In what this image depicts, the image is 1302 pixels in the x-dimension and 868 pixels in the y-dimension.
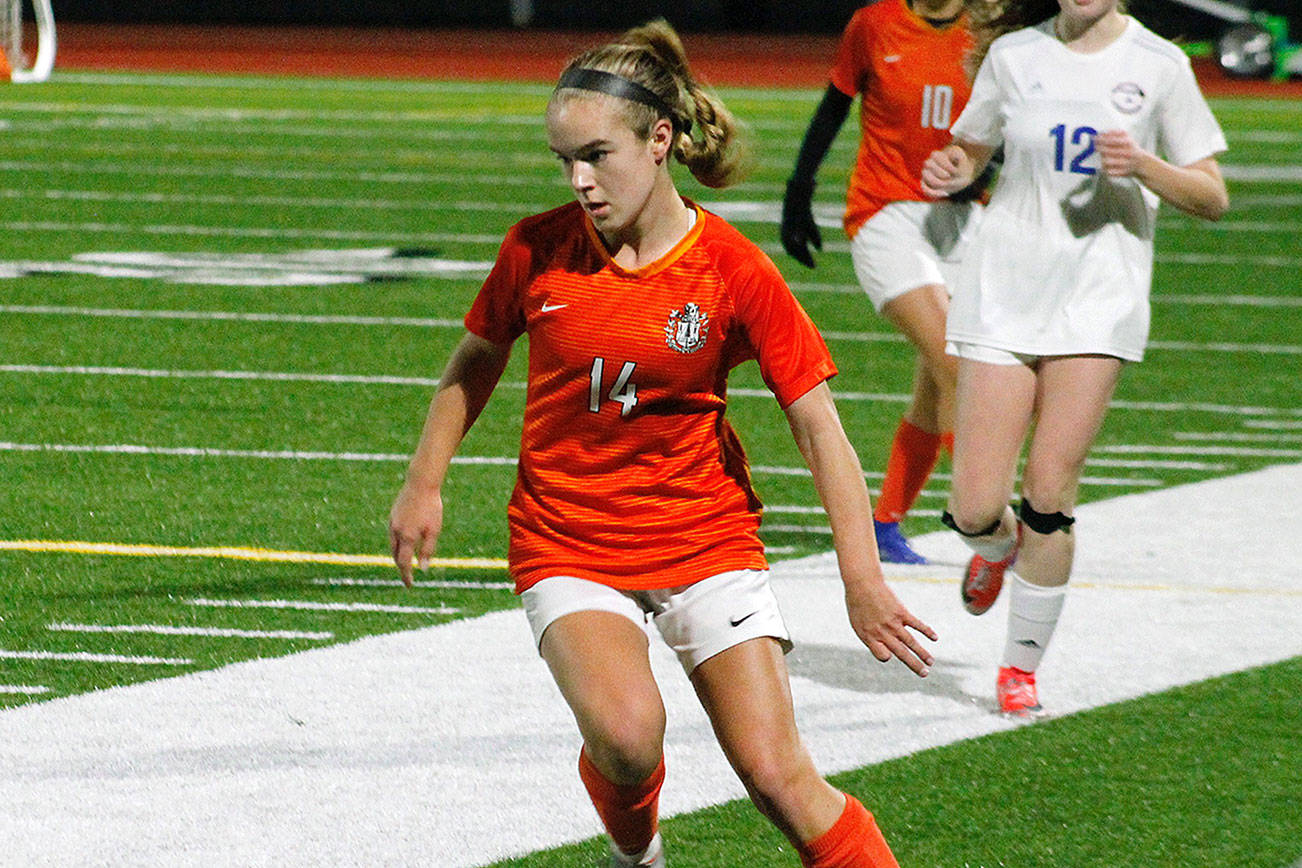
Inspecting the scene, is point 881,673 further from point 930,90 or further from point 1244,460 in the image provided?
point 1244,460

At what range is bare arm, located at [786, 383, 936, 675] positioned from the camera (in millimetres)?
3967

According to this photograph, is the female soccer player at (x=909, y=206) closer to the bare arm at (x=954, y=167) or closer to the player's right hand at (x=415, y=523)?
the bare arm at (x=954, y=167)

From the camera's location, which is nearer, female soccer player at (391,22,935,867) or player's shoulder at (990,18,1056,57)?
female soccer player at (391,22,935,867)

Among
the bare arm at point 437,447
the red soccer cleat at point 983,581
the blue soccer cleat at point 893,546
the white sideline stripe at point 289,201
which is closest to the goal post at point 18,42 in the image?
the white sideline stripe at point 289,201

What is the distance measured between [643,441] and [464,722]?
1.75 metres

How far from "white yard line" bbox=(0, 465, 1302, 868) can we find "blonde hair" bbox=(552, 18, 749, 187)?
4.72 ft

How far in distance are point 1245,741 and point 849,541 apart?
7.01 feet

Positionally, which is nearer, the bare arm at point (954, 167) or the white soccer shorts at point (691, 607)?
the white soccer shorts at point (691, 607)

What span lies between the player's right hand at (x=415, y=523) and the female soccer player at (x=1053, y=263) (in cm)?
202

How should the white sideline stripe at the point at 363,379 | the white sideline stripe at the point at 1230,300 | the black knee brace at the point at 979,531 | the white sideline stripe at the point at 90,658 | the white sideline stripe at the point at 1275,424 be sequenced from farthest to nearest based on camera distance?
1. the white sideline stripe at the point at 1230,300
2. the white sideline stripe at the point at 363,379
3. the white sideline stripe at the point at 1275,424
4. the white sideline stripe at the point at 90,658
5. the black knee brace at the point at 979,531

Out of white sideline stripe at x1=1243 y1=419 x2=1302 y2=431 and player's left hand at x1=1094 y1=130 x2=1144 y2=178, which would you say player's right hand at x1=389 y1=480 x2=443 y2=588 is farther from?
white sideline stripe at x1=1243 y1=419 x2=1302 y2=431

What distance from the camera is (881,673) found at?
256 inches

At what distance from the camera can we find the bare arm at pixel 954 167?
6.08 meters

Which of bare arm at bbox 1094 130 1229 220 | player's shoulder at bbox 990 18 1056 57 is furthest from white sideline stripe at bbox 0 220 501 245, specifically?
bare arm at bbox 1094 130 1229 220
